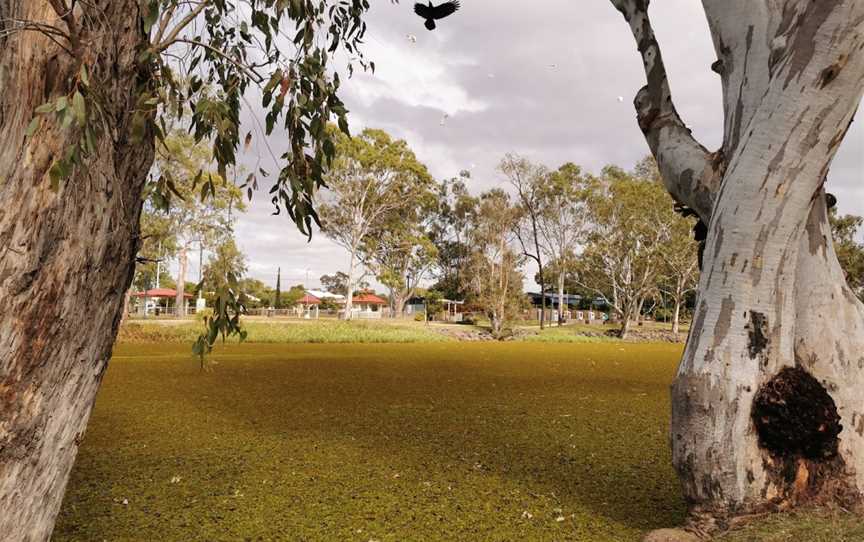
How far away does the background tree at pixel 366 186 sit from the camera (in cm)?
2198

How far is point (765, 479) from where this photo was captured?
1.91 m

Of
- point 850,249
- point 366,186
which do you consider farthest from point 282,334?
point 850,249

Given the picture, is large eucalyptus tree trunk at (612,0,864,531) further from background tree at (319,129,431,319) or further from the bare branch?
background tree at (319,129,431,319)

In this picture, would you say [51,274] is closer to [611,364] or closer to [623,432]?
[623,432]

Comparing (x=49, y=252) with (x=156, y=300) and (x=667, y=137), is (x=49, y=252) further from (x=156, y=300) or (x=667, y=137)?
(x=156, y=300)

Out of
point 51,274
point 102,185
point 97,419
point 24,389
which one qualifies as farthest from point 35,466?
point 97,419

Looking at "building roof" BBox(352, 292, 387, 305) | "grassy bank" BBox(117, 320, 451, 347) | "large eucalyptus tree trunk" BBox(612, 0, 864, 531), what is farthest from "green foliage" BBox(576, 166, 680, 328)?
"building roof" BBox(352, 292, 387, 305)

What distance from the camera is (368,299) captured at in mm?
43031

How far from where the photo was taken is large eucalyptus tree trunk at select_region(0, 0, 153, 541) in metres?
1.25

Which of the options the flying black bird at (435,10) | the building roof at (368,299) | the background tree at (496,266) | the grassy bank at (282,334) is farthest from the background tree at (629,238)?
the building roof at (368,299)

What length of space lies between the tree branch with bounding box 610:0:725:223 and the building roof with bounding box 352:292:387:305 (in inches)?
1561

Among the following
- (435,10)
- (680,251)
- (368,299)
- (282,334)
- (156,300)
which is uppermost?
(680,251)

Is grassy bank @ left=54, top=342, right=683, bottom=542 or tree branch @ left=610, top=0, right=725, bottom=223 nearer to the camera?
grassy bank @ left=54, top=342, right=683, bottom=542

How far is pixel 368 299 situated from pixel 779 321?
41558 millimetres
